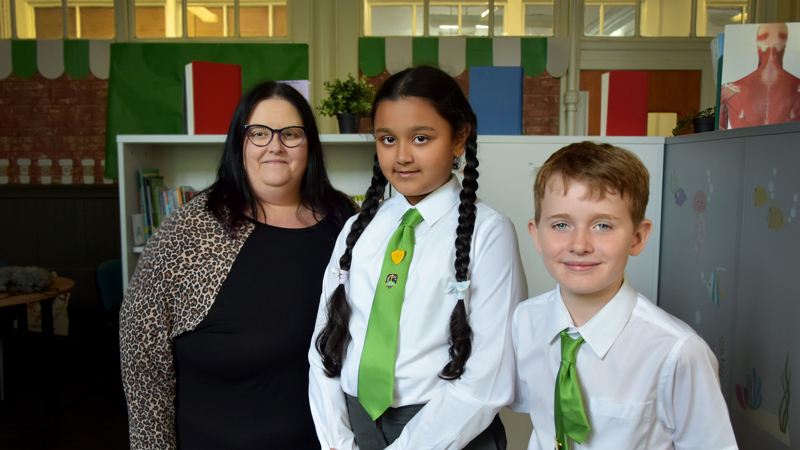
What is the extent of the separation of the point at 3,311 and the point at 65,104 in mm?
2355

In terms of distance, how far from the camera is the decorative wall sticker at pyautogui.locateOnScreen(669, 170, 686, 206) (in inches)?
83.2

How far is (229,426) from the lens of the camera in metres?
1.52

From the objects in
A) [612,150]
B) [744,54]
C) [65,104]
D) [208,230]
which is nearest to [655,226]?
[744,54]

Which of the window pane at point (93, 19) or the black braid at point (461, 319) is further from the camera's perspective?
the window pane at point (93, 19)

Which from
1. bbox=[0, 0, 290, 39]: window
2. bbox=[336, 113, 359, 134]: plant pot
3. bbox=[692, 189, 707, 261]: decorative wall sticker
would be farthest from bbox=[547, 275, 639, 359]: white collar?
bbox=[0, 0, 290, 39]: window

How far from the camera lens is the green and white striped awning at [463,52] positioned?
507 centimetres

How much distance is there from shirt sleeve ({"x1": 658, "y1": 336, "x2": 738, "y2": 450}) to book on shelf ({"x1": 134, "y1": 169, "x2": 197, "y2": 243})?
229 centimetres

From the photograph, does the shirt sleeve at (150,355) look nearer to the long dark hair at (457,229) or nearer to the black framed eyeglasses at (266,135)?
the black framed eyeglasses at (266,135)

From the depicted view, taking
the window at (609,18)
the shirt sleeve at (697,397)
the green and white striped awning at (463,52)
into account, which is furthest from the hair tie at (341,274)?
Result: the window at (609,18)

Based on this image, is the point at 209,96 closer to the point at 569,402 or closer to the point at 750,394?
the point at 569,402

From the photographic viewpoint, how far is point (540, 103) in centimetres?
516

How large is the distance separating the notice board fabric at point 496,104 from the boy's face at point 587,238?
138 centimetres

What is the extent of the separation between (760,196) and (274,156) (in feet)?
4.59

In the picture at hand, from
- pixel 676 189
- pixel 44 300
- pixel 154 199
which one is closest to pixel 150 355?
pixel 154 199
